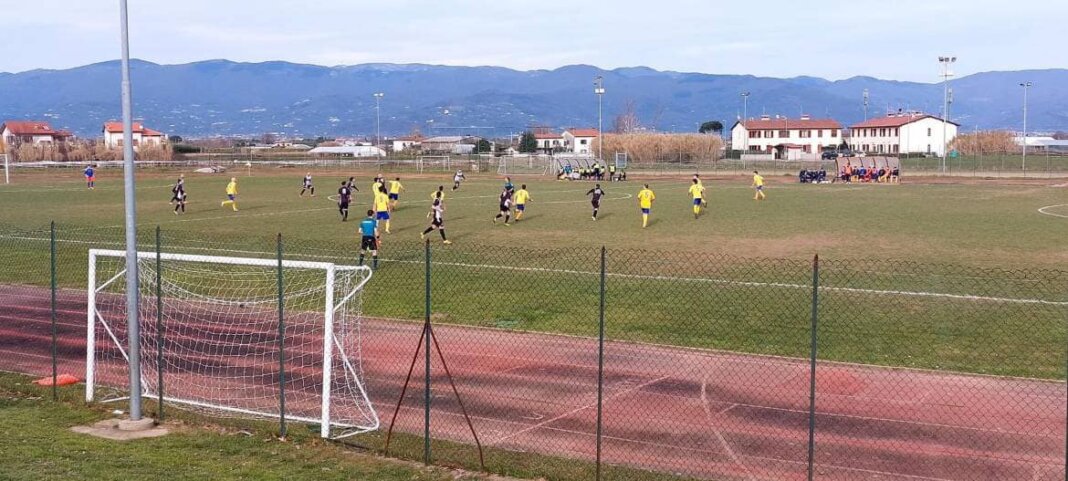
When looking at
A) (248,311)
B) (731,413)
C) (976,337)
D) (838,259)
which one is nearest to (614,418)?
(731,413)

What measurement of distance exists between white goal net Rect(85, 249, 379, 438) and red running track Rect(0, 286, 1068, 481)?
57 cm

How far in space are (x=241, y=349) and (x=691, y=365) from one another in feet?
23.6

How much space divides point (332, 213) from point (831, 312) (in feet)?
93.7

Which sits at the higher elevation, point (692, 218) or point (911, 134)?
point (911, 134)

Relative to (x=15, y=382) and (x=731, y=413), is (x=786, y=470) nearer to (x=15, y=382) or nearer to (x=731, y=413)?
(x=731, y=413)

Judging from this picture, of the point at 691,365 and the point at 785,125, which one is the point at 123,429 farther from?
the point at 785,125

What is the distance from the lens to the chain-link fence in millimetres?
10656

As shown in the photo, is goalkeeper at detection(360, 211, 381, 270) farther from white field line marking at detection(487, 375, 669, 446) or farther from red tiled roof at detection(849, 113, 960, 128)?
red tiled roof at detection(849, 113, 960, 128)

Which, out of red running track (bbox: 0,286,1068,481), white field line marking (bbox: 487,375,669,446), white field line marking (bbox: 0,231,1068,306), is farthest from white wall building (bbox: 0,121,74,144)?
white field line marking (bbox: 487,375,669,446)

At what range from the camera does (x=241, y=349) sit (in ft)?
52.5

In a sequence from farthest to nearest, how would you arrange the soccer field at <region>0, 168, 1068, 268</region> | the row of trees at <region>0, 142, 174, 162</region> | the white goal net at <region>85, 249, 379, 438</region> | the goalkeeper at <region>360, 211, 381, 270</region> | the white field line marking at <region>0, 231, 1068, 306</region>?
the row of trees at <region>0, 142, 174, 162</region> → the soccer field at <region>0, 168, 1068, 268</region> → the goalkeeper at <region>360, 211, 381, 270</region> → the white field line marking at <region>0, 231, 1068, 306</region> → the white goal net at <region>85, 249, 379, 438</region>

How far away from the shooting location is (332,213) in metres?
43.2

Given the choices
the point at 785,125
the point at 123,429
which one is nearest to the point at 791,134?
the point at 785,125

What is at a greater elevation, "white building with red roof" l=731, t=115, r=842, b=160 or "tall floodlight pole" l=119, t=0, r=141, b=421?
"white building with red roof" l=731, t=115, r=842, b=160
